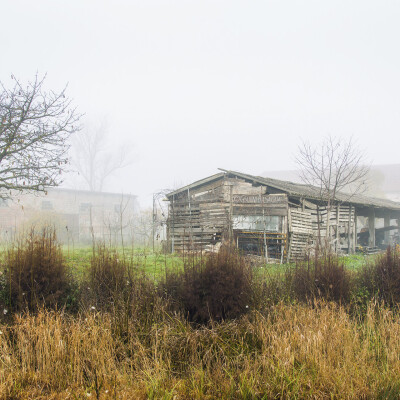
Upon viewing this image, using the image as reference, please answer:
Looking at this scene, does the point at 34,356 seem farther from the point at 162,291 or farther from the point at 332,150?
the point at 332,150

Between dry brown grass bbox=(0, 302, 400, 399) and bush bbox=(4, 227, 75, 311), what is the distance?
33 centimetres

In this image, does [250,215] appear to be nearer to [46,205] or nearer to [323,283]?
[323,283]

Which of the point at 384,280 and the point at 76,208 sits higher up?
the point at 76,208

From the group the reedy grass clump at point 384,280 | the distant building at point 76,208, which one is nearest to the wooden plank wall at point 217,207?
the reedy grass clump at point 384,280

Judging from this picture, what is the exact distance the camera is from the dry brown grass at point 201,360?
408 centimetres

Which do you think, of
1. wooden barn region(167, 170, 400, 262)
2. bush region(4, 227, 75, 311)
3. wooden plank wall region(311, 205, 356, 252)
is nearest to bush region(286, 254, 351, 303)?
bush region(4, 227, 75, 311)

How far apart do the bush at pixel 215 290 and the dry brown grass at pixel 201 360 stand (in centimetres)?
34

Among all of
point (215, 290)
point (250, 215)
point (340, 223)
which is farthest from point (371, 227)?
point (215, 290)

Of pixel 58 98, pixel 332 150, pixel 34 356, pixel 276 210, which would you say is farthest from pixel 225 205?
pixel 34 356

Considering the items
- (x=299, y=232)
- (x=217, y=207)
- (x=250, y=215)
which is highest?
(x=217, y=207)

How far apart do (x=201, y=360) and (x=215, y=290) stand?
152cm

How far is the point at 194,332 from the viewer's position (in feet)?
17.7

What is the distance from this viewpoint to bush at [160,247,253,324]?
603 centimetres

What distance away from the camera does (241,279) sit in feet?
20.5
